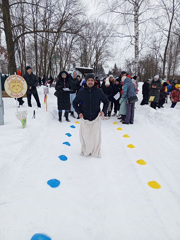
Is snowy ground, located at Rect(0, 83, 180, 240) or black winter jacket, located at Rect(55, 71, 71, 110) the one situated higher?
black winter jacket, located at Rect(55, 71, 71, 110)

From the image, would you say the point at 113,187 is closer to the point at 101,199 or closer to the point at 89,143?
the point at 101,199

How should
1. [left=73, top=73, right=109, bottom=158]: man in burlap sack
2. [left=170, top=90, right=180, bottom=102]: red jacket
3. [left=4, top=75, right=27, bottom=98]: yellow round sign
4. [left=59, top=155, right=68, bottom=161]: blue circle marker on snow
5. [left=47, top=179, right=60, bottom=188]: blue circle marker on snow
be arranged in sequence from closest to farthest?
[left=47, top=179, right=60, bottom=188]: blue circle marker on snow < [left=73, top=73, right=109, bottom=158]: man in burlap sack < [left=59, top=155, right=68, bottom=161]: blue circle marker on snow < [left=4, top=75, right=27, bottom=98]: yellow round sign < [left=170, top=90, right=180, bottom=102]: red jacket

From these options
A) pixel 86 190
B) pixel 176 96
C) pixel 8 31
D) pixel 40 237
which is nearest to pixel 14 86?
pixel 86 190

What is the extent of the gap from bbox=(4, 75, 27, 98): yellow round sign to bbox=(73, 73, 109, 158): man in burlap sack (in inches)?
111

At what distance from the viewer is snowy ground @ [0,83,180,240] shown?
1992mm

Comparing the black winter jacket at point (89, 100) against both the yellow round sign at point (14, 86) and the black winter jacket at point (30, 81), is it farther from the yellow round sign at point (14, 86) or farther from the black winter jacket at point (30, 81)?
the black winter jacket at point (30, 81)

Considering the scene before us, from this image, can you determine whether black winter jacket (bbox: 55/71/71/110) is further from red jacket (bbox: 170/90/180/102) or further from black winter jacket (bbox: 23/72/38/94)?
red jacket (bbox: 170/90/180/102)

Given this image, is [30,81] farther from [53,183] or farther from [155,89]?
[155,89]

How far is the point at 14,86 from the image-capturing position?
5.48 meters

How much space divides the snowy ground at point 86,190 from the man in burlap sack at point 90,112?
41 cm

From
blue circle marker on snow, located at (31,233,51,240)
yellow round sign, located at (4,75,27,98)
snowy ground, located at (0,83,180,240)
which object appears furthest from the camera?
Answer: yellow round sign, located at (4,75,27,98)

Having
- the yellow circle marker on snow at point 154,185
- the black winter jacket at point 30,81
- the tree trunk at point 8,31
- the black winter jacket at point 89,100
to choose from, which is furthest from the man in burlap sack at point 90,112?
the tree trunk at point 8,31

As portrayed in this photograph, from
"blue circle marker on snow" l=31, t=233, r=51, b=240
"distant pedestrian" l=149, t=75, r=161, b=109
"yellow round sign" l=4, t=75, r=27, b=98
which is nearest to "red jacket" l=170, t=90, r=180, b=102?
"distant pedestrian" l=149, t=75, r=161, b=109

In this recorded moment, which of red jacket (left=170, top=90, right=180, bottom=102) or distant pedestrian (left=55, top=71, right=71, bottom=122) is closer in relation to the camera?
distant pedestrian (left=55, top=71, right=71, bottom=122)
